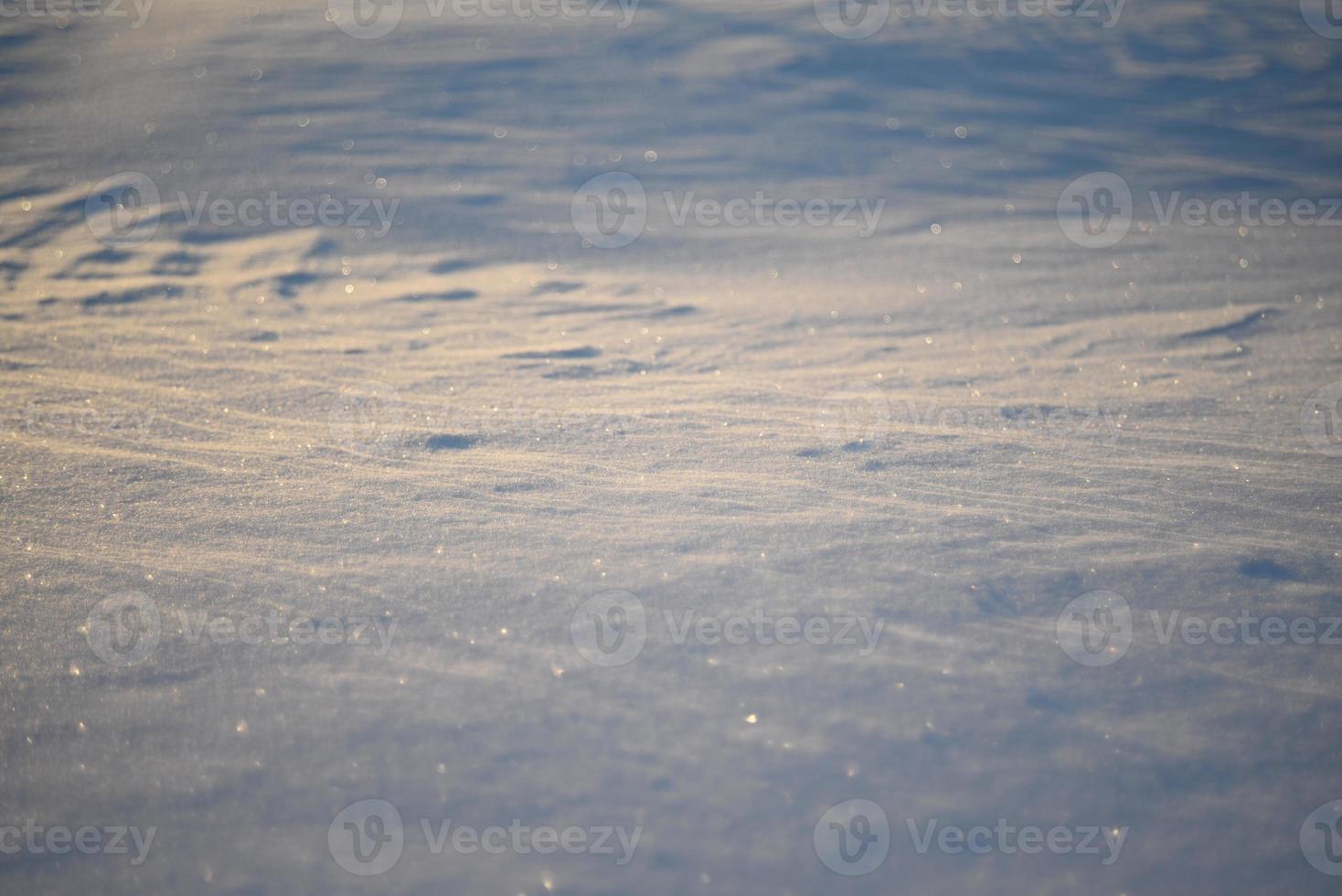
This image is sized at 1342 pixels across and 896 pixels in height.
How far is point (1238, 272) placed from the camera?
575 cm

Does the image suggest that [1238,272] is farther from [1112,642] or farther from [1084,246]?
[1112,642]

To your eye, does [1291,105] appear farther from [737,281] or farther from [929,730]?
[929,730]

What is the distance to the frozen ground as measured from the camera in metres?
2.58

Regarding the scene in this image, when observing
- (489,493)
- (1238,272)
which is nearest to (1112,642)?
(489,493)

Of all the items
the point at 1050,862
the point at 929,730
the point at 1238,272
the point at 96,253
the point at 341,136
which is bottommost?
the point at 1050,862

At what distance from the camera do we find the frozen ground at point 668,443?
8.46 feet

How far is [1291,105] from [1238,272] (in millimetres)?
2215

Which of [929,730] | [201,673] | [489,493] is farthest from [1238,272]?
[201,673]

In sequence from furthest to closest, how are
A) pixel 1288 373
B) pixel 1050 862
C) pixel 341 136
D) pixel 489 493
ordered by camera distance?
pixel 341 136
pixel 1288 373
pixel 489 493
pixel 1050 862

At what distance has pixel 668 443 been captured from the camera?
4168mm

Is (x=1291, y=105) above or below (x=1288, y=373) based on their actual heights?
above

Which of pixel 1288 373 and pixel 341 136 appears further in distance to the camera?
pixel 341 136

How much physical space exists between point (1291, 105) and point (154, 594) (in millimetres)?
8499

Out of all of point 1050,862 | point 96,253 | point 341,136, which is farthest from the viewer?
point 341,136
